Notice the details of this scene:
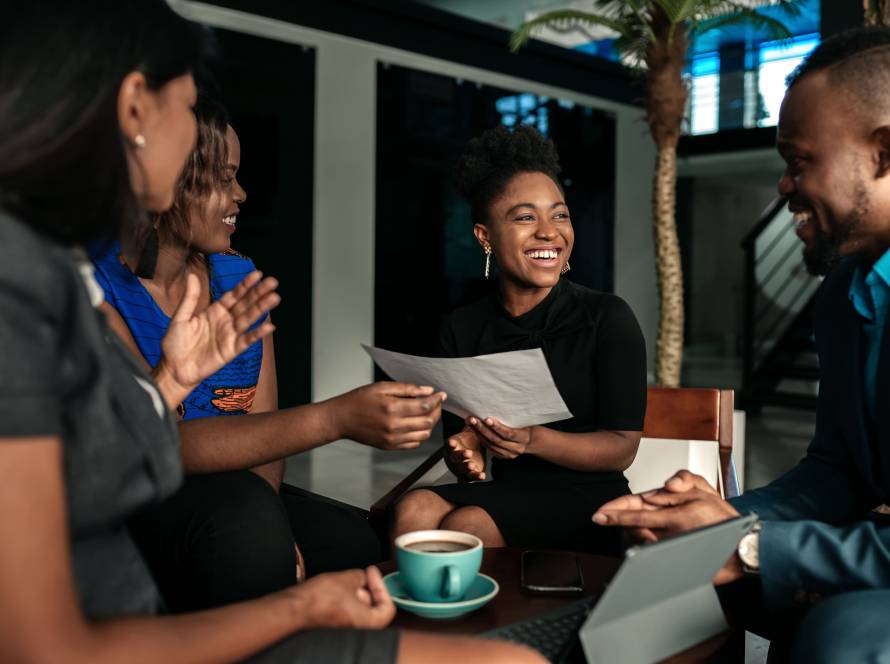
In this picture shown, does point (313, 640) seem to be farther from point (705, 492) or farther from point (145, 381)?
point (705, 492)

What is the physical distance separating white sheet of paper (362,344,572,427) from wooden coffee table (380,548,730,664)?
302 millimetres

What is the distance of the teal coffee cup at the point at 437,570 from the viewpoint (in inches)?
41.9

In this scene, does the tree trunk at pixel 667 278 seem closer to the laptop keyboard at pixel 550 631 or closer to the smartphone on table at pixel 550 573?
the smartphone on table at pixel 550 573

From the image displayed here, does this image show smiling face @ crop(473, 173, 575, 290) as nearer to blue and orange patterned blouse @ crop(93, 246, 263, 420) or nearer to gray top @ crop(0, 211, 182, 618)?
blue and orange patterned blouse @ crop(93, 246, 263, 420)

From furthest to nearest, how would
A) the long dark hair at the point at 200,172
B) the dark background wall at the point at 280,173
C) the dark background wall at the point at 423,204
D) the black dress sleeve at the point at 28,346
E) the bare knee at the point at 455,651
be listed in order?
the dark background wall at the point at 423,204 < the dark background wall at the point at 280,173 < the long dark hair at the point at 200,172 < the bare knee at the point at 455,651 < the black dress sleeve at the point at 28,346

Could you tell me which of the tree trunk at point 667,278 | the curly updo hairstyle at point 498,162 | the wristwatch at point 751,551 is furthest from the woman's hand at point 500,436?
the tree trunk at point 667,278

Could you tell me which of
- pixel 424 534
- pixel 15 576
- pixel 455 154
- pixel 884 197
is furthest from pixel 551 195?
pixel 455 154

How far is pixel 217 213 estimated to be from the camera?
178 cm

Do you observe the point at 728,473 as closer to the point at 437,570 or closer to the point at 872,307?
the point at 872,307

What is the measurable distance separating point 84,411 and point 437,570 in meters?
0.54

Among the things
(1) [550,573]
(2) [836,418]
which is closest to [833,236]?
(2) [836,418]

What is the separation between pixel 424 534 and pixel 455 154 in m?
6.86

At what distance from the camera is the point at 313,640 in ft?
2.72

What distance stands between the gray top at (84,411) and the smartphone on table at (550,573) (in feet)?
1.94
